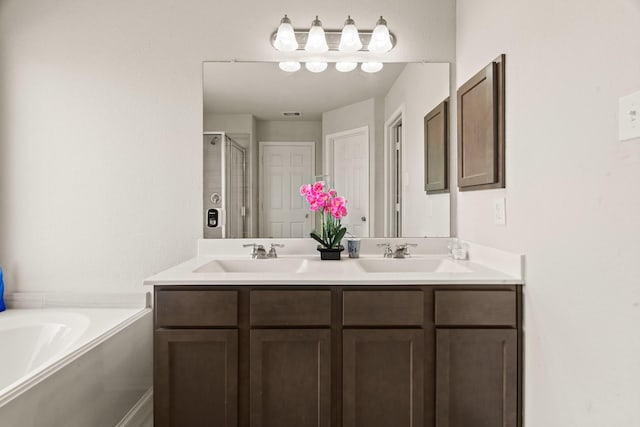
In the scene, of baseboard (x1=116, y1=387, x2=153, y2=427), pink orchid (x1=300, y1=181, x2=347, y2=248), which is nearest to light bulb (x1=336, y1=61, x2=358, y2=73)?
pink orchid (x1=300, y1=181, x2=347, y2=248)

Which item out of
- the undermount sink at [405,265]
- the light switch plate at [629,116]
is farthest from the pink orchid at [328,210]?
the light switch plate at [629,116]

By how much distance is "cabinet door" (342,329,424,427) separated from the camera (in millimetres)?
1581

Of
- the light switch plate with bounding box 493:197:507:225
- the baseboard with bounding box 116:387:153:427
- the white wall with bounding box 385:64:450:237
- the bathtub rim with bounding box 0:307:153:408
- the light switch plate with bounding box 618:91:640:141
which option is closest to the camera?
the light switch plate with bounding box 618:91:640:141

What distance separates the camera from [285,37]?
2244 mm

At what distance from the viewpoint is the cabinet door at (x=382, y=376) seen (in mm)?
1581

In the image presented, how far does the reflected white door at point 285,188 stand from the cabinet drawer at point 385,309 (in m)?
0.84

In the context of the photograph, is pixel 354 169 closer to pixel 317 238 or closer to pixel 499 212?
pixel 317 238

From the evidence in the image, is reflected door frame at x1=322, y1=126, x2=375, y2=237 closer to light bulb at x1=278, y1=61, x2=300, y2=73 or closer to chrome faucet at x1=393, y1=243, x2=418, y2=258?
chrome faucet at x1=393, y1=243, x2=418, y2=258

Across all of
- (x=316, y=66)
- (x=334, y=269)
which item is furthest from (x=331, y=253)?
(x=316, y=66)

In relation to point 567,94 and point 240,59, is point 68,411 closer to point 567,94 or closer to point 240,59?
point 240,59

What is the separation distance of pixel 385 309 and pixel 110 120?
1.78 m

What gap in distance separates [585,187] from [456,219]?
113 centimetres

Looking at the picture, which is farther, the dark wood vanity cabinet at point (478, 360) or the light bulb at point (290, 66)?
the light bulb at point (290, 66)

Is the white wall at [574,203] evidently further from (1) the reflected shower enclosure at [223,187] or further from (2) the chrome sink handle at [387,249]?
(1) the reflected shower enclosure at [223,187]
